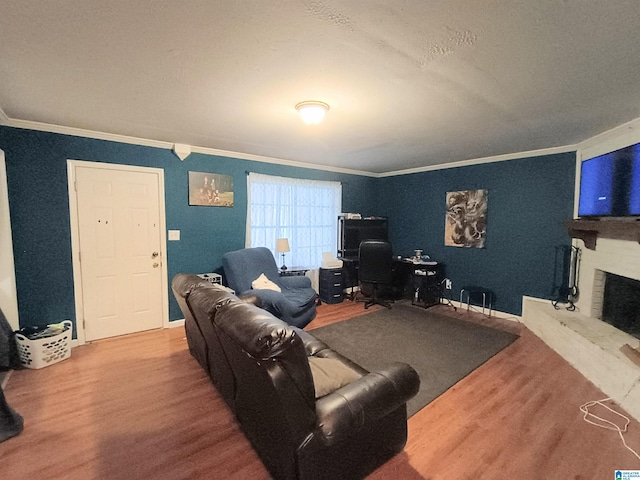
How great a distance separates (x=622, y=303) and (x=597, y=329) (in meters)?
0.34

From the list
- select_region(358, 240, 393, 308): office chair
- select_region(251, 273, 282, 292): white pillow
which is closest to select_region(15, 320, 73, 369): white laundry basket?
select_region(251, 273, 282, 292): white pillow

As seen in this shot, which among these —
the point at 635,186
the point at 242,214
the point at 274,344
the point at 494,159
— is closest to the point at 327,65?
the point at 274,344

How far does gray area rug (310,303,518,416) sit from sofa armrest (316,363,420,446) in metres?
0.77

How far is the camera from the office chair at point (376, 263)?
4539mm

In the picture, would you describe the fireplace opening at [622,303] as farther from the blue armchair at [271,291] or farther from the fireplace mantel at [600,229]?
the blue armchair at [271,291]

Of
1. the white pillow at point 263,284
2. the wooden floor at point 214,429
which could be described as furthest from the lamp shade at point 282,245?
the wooden floor at point 214,429

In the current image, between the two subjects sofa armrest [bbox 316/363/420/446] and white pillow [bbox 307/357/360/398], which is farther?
white pillow [bbox 307/357/360/398]

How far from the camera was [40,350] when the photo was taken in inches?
107

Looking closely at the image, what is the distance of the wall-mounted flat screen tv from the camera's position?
2.50 meters

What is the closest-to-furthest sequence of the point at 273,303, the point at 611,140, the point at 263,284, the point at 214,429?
the point at 214,429
the point at 611,140
the point at 273,303
the point at 263,284

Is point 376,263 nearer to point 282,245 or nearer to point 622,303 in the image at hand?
point 282,245

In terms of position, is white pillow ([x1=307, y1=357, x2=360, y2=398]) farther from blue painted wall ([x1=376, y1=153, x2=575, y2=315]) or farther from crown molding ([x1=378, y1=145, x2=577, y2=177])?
crown molding ([x1=378, y1=145, x2=577, y2=177])

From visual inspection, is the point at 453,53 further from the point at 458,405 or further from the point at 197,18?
the point at 458,405

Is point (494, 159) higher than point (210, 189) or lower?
higher
